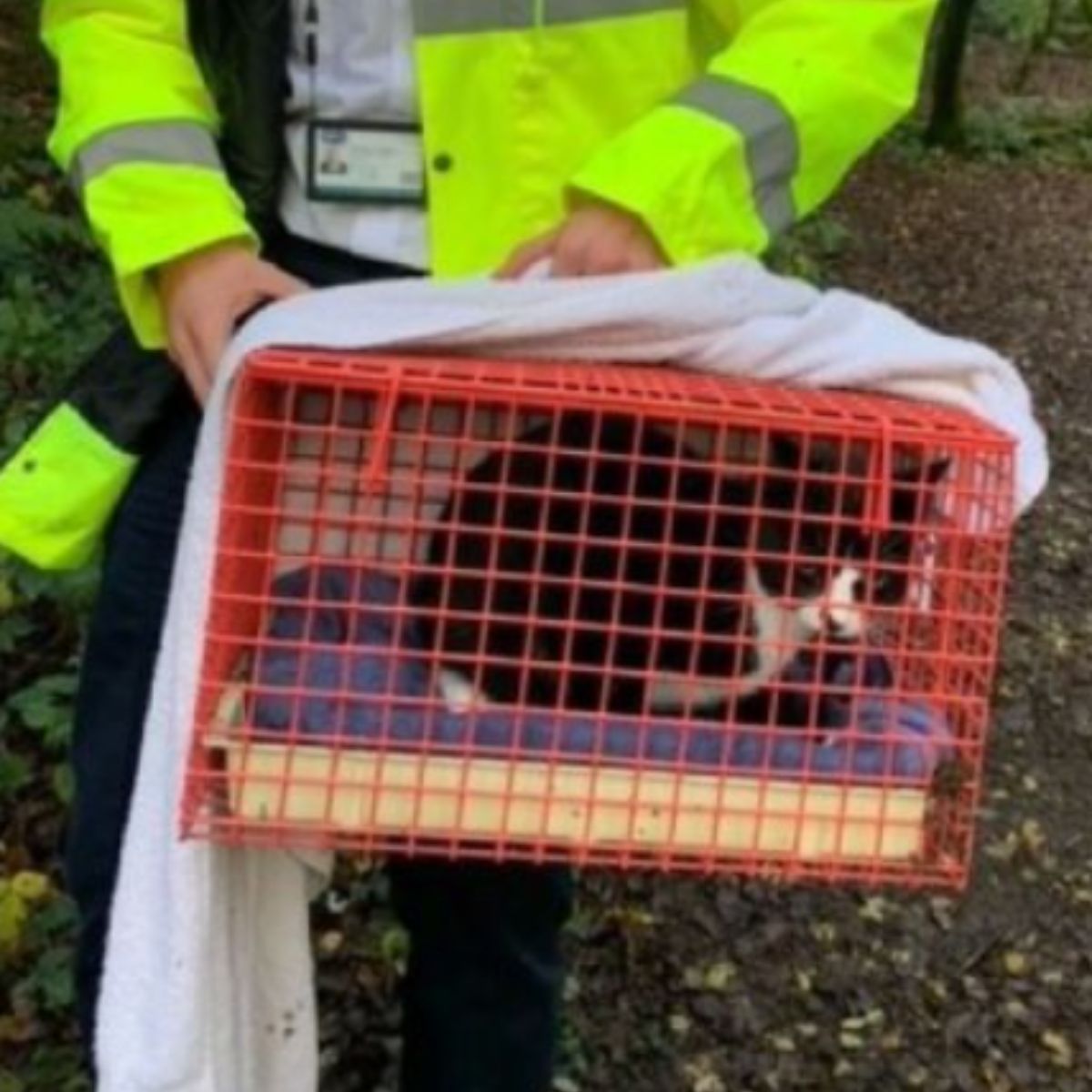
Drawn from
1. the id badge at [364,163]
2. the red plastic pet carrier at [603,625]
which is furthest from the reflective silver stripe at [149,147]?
the red plastic pet carrier at [603,625]

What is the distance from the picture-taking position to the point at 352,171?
6.70 ft

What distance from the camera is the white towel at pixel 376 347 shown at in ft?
5.64

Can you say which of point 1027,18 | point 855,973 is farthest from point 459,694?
point 1027,18

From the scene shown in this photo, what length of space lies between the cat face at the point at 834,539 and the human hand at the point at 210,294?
1.46 ft

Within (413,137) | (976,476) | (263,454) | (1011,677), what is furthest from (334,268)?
(1011,677)

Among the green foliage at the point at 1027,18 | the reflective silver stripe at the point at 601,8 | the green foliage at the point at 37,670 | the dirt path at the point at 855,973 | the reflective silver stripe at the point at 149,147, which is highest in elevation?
the green foliage at the point at 1027,18

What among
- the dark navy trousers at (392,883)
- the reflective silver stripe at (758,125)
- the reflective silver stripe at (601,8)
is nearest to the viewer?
the reflective silver stripe at (758,125)

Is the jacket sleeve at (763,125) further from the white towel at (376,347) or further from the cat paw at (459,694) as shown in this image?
the cat paw at (459,694)

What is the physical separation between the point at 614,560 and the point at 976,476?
11.9 inches

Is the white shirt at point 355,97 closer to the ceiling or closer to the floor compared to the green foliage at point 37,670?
closer to the ceiling

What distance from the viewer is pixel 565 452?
1.73 meters

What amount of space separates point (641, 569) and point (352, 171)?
0.50 m

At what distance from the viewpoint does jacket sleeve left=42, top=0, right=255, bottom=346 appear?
73.3 inches

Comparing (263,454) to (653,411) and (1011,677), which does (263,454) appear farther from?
(1011,677)
